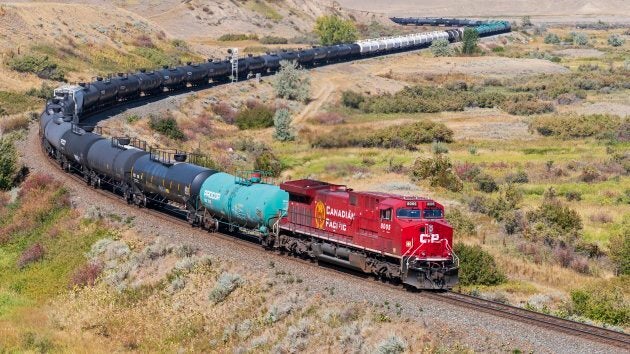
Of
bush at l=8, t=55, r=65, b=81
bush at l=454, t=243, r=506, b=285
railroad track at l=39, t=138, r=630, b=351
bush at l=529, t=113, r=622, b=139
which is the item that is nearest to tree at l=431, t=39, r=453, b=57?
bush at l=529, t=113, r=622, b=139

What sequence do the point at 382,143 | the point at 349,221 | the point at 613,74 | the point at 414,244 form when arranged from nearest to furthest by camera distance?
the point at 414,244 < the point at 349,221 < the point at 382,143 < the point at 613,74

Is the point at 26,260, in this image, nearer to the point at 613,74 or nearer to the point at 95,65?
the point at 95,65

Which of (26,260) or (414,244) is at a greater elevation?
(414,244)

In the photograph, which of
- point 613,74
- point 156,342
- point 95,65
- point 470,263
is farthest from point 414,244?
point 613,74

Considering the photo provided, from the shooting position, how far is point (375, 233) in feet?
92.1

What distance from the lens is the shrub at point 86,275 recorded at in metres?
33.4

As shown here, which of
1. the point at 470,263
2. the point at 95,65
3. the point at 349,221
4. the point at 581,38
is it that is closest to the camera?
the point at 349,221

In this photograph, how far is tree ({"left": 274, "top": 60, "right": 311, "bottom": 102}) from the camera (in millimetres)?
90000

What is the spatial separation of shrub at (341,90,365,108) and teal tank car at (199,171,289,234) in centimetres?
5431

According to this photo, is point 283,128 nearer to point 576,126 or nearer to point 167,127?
point 167,127

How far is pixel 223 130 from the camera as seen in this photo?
75.4 meters

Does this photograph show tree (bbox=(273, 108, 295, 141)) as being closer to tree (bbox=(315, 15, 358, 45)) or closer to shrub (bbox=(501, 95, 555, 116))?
shrub (bbox=(501, 95, 555, 116))

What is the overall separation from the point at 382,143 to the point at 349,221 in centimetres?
3840

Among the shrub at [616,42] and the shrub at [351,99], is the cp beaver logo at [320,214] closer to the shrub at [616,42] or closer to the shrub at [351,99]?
the shrub at [351,99]
